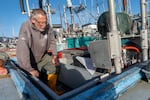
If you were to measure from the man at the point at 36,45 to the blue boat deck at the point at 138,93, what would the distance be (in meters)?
1.29

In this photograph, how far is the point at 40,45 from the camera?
263 cm

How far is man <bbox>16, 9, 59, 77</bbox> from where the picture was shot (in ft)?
7.54

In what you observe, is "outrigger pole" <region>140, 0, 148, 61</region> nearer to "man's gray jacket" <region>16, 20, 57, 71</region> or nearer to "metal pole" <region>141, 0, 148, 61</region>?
"metal pole" <region>141, 0, 148, 61</region>

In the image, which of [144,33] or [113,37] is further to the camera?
[144,33]

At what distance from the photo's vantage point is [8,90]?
2.12m

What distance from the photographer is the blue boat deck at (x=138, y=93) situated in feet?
5.05

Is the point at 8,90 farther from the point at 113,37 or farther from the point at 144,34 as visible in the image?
the point at 144,34

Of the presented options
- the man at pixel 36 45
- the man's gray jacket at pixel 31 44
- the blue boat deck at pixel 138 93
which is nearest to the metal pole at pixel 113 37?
the blue boat deck at pixel 138 93

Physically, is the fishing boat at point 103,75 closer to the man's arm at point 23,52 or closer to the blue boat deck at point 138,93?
the blue boat deck at point 138,93

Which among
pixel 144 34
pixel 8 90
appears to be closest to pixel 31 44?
pixel 8 90

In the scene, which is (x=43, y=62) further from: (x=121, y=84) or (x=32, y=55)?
(x=121, y=84)

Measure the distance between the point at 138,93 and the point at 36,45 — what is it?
1.63m

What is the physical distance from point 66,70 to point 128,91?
161 cm

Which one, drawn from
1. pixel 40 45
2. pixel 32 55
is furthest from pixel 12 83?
pixel 40 45
